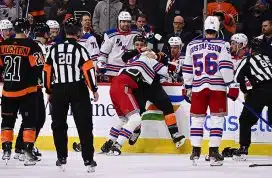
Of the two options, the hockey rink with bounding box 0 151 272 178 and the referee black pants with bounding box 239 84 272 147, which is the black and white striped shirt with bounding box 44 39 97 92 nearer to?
the hockey rink with bounding box 0 151 272 178

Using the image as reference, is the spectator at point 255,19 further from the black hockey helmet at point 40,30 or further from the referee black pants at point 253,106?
the black hockey helmet at point 40,30

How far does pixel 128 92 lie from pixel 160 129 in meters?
0.79

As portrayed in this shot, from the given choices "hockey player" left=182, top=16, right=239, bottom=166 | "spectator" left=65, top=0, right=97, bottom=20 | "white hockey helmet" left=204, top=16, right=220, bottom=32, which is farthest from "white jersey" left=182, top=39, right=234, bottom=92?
"spectator" left=65, top=0, right=97, bottom=20

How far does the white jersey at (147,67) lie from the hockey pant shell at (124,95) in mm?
139

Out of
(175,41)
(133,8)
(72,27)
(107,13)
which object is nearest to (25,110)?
(72,27)

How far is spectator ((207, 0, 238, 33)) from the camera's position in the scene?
42.3 feet

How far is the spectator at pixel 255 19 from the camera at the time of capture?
13.0 meters

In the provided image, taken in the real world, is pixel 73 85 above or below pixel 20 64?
below

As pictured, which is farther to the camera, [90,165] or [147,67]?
[147,67]

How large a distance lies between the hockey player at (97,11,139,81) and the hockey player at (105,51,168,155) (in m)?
0.97

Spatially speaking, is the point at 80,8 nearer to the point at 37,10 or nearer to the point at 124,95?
the point at 37,10

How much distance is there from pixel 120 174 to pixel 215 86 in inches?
66.4

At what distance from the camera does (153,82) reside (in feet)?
39.0

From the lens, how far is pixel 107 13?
13539mm
